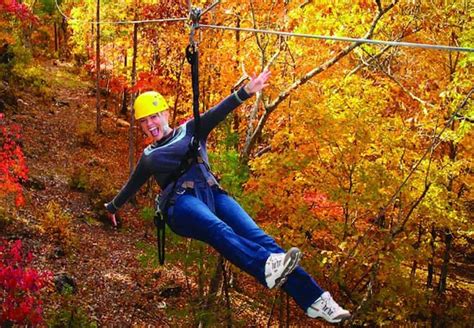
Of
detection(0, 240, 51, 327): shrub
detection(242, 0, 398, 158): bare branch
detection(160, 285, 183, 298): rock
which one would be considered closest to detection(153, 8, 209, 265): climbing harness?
detection(242, 0, 398, 158): bare branch

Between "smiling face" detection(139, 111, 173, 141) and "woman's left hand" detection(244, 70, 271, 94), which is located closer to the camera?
"woman's left hand" detection(244, 70, 271, 94)

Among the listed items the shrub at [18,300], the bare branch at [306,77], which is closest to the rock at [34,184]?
the shrub at [18,300]

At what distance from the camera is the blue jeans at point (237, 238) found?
326cm

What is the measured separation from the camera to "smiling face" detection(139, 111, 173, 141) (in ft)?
13.0

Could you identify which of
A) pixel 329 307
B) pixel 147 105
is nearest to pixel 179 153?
pixel 147 105

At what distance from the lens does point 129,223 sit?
16.7 meters

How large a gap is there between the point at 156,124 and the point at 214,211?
2.89 ft

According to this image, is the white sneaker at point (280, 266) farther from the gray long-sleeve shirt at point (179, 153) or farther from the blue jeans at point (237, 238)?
the gray long-sleeve shirt at point (179, 153)

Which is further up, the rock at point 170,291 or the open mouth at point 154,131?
the open mouth at point 154,131

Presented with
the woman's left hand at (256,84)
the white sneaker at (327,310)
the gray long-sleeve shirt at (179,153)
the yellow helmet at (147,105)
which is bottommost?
the white sneaker at (327,310)

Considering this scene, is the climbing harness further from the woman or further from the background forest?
the background forest

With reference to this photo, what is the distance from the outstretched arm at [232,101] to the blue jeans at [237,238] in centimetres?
59

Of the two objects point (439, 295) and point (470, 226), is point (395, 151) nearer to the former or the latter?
point (470, 226)

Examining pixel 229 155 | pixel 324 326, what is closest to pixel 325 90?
pixel 229 155
